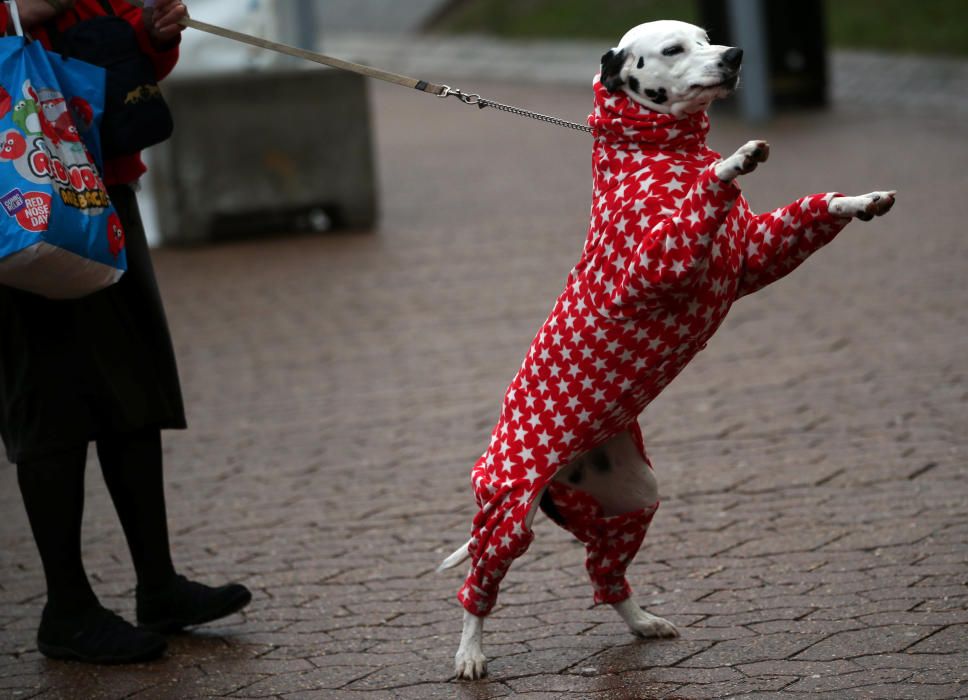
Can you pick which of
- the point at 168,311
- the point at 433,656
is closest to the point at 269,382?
the point at 168,311

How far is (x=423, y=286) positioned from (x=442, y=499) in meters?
4.44

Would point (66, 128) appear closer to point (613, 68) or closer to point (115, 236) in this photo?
point (115, 236)

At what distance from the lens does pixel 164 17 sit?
4.30 metres

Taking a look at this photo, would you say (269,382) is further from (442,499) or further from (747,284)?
(747,284)

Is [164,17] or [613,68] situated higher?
[164,17]

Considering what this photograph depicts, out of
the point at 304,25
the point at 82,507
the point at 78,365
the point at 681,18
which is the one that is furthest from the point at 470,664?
the point at 681,18

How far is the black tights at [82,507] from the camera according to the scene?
173 inches

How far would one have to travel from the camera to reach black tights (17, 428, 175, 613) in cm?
441

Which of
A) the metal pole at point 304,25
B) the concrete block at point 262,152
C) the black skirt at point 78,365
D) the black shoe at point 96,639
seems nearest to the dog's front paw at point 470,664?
the black shoe at point 96,639

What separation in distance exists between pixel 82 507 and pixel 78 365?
44cm

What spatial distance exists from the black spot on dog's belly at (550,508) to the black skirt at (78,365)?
1167mm

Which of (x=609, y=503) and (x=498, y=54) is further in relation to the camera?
(x=498, y=54)

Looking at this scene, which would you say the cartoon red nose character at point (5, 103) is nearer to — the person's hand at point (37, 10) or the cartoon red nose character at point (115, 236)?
the person's hand at point (37, 10)

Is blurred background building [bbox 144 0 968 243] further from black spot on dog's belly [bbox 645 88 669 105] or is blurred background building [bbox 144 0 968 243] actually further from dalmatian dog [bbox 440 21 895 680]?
black spot on dog's belly [bbox 645 88 669 105]
